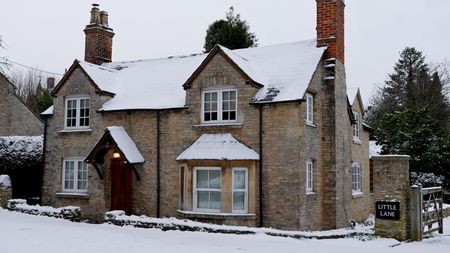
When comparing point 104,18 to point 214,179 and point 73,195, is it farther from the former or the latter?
point 214,179

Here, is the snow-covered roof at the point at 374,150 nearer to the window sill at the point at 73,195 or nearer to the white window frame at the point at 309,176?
the white window frame at the point at 309,176

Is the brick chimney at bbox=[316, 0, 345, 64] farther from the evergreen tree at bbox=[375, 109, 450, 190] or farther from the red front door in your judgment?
the evergreen tree at bbox=[375, 109, 450, 190]

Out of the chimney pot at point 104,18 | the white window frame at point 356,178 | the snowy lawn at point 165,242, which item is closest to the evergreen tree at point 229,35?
the chimney pot at point 104,18

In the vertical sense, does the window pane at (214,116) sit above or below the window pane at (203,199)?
above

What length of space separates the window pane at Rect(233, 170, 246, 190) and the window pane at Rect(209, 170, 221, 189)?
0.71 m

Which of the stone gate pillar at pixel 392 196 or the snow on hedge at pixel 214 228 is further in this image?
the snow on hedge at pixel 214 228

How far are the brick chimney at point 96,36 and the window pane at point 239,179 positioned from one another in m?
12.4

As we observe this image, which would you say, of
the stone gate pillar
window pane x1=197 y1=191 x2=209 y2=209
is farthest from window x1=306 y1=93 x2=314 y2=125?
window pane x1=197 y1=191 x2=209 y2=209

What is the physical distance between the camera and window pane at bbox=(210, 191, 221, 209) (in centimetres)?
1894

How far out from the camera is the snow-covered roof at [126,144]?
20.3m

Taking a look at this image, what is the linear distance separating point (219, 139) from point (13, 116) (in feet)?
81.4

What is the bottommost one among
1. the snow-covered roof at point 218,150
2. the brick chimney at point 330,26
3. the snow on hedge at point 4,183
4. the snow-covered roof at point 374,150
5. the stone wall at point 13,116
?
the snow on hedge at point 4,183

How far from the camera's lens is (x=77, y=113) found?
22.9 meters

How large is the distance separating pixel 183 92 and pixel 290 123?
5.55 m
